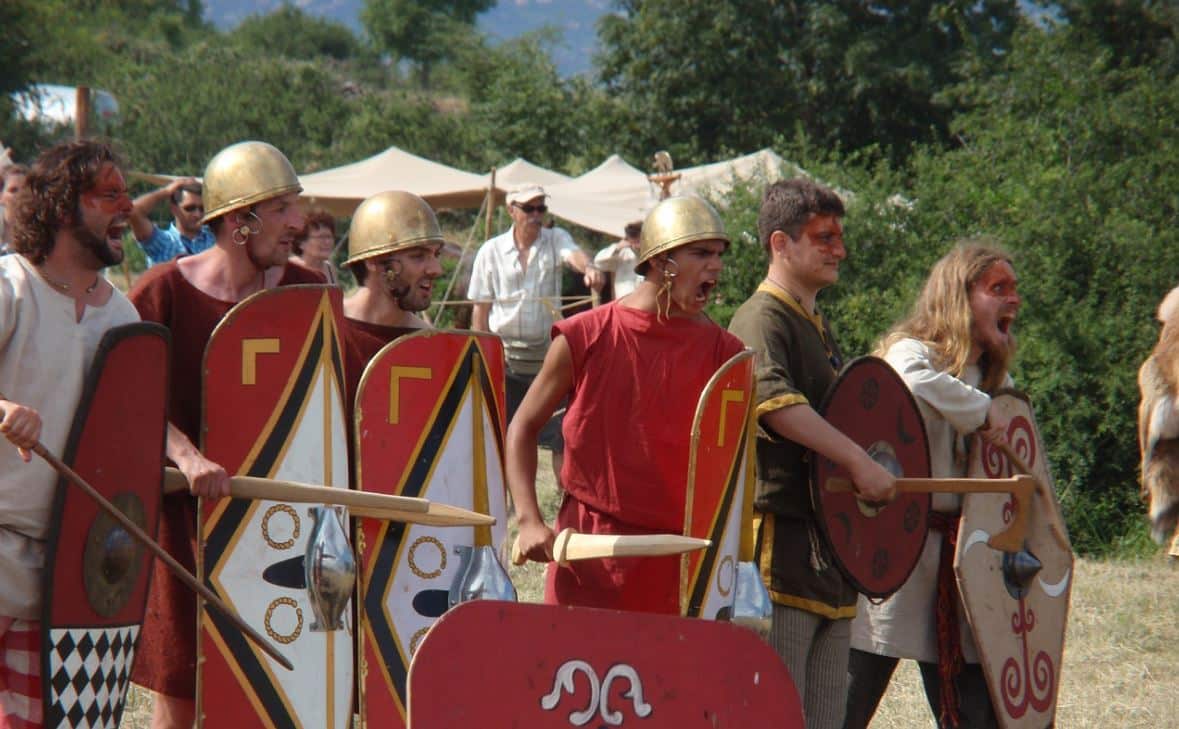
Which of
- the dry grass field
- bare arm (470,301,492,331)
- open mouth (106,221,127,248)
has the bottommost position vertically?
the dry grass field

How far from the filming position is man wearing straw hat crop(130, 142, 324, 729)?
3674mm

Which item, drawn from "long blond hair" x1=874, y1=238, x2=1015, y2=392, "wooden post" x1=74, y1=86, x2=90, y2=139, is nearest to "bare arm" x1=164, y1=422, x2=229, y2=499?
"long blond hair" x1=874, y1=238, x2=1015, y2=392

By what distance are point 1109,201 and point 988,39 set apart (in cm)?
1583

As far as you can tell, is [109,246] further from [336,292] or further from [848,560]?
[848,560]

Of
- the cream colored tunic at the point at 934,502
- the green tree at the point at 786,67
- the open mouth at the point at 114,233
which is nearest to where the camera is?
the open mouth at the point at 114,233

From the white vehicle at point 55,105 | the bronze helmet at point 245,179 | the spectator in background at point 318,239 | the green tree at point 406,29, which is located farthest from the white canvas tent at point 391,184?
the green tree at point 406,29

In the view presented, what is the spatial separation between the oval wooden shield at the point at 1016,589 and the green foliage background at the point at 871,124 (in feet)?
13.0

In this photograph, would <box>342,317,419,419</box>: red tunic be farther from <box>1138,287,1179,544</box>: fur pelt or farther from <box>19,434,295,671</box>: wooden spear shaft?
<box>1138,287,1179,544</box>: fur pelt

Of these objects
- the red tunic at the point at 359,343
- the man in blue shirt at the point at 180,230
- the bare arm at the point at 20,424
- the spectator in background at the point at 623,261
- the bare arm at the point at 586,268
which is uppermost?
the spectator in background at the point at 623,261

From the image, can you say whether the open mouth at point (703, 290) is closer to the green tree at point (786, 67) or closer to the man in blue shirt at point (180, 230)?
the man in blue shirt at point (180, 230)

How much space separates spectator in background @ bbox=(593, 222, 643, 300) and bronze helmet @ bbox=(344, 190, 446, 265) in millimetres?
5739

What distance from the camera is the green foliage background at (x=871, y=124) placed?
8.70 meters

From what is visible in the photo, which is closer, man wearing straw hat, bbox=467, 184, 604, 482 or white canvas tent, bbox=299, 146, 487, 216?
man wearing straw hat, bbox=467, 184, 604, 482

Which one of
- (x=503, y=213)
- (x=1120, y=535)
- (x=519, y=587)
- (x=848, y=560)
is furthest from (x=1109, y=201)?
(x=503, y=213)
